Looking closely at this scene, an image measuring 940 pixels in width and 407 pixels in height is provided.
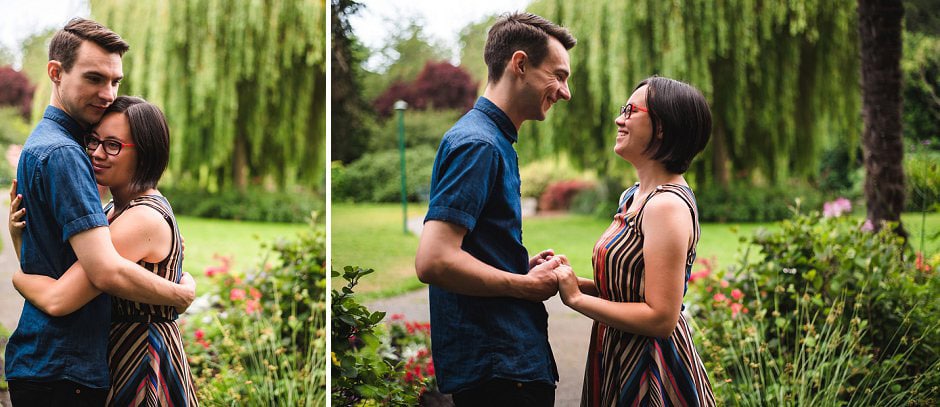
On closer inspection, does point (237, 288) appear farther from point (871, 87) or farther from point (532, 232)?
point (532, 232)

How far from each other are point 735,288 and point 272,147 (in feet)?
14.6

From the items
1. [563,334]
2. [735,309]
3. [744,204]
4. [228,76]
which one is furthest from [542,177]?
[735,309]

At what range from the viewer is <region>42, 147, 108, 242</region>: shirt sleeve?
1.69 metres

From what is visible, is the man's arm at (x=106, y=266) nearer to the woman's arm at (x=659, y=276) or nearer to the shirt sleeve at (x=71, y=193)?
the shirt sleeve at (x=71, y=193)

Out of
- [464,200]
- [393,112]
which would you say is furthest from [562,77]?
[393,112]

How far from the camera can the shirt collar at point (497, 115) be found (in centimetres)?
177

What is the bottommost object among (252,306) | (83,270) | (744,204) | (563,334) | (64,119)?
(563,334)

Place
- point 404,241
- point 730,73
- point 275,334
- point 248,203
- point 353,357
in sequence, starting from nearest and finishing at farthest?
point 353,357, point 275,334, point 248,203, point 730,73, point 404,241

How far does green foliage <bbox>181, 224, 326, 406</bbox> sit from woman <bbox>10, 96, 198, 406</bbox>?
1517 millimetres

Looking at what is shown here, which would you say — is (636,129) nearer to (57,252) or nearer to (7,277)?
(57,252)

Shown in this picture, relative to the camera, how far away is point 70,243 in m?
1.73

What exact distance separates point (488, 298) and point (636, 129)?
549 mm

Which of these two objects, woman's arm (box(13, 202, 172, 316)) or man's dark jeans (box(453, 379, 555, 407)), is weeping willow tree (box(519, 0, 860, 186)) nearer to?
man's dark jeans (box(453, 379, 555, 407))

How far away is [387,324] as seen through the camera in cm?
364
